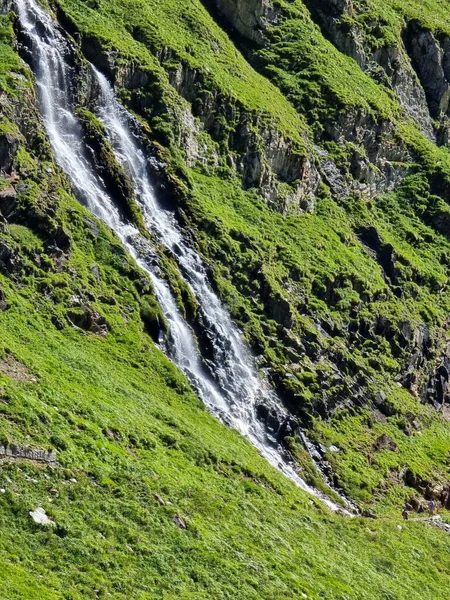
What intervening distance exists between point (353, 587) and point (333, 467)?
14965 mm

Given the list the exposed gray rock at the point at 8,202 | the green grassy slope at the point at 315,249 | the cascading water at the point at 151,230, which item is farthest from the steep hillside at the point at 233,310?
the cascading water at the point at 151,230

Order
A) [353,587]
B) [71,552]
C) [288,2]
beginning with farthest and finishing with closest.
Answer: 1. [288,2]
2. [353,587]
3. [71,552]

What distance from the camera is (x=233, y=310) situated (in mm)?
56719

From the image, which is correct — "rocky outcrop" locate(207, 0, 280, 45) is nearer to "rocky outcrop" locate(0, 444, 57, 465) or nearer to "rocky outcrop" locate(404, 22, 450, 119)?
"rocky outcrop" locate(404, 22, 450, 119)

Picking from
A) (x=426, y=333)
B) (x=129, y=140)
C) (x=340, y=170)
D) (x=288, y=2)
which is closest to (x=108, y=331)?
(x=129, y=140)

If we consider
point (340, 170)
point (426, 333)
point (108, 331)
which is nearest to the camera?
point (108, 331)

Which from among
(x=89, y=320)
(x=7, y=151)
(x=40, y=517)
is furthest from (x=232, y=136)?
(x=40, y=517)

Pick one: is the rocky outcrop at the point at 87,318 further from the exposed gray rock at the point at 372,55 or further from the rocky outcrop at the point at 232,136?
the exposed gray rock at the point at 372,55

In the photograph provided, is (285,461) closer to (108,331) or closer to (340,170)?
(108,331)

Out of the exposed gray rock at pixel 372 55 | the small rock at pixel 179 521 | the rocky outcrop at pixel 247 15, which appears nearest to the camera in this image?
the small rock at pixel 179 521

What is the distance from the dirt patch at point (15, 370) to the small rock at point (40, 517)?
8.17 meters

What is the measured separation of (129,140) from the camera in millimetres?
61469

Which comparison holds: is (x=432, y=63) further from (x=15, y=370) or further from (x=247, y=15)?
(x=15, y=370)

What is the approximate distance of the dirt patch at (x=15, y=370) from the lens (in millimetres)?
35500
